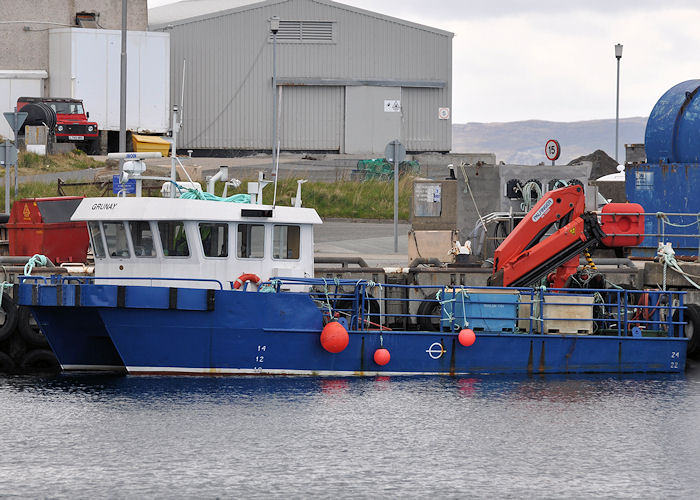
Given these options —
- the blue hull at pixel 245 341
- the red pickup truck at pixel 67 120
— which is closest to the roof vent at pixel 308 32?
the red pickup truck at pixel 67 120

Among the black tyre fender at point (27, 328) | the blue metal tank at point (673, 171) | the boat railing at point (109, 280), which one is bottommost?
the black tyre fender at point (27, 328)

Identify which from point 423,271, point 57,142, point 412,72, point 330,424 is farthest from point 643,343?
point 412,72

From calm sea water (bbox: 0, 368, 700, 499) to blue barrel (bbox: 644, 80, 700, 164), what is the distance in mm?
8168

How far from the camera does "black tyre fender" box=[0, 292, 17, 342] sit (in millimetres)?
19188

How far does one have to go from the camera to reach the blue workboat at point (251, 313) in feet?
56.6

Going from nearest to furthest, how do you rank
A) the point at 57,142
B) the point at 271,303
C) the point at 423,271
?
1. the point at 271,303
2. the point at 423,271
3. the point at 57,142

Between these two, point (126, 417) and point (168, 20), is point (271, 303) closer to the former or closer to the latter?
point (126, 417)

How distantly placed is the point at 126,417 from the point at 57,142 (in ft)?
89.5

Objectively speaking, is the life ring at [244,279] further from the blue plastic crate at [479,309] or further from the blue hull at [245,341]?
the blue plastic crate at [479,309]

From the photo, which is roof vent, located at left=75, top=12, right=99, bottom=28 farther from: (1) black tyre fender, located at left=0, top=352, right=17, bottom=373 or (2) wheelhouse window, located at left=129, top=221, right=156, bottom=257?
(2) wheelhouse window, located at left=129, top=221, right=156, bottom=257

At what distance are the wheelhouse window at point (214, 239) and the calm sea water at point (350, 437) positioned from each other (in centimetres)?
191

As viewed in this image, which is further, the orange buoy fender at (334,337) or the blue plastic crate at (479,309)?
the blue plastic crate at (479,309)

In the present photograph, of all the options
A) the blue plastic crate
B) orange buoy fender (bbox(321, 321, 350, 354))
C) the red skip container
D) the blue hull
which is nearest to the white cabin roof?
the blue hull

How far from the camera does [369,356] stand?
59.5ft
